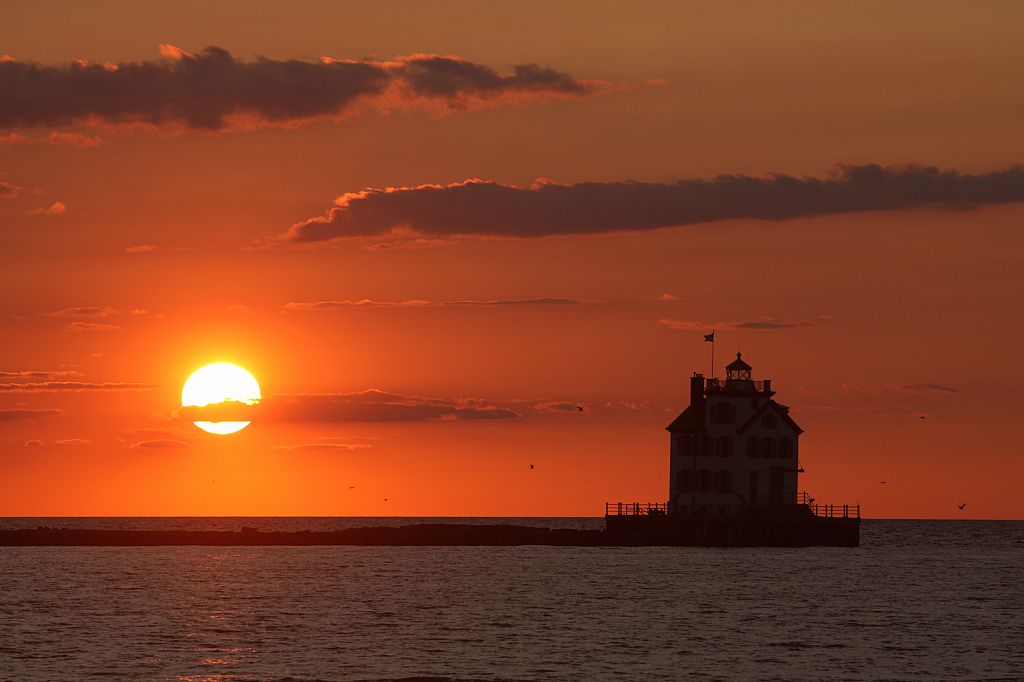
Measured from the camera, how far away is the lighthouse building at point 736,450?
105 m

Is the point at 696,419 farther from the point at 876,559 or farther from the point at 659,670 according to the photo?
the point at 659,670

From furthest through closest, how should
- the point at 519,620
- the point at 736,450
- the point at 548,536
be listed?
the point at 548,536, the point at 736,450, the point at 519,620

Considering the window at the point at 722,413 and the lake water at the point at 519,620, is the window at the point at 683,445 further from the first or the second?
the lake water at the point at 519,620

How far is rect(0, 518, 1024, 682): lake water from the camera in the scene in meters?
46.8

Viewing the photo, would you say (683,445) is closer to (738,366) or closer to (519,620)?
(738,366)

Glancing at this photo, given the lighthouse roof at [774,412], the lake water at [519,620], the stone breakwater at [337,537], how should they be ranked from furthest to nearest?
the stone breakwater at [337,537], the lighthouse roof at [774,412], the lake water at [519,620]

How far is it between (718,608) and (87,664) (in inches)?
1302

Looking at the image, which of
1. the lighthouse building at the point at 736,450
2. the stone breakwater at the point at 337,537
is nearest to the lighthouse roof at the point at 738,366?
the lighthouse building at the point at 736,450

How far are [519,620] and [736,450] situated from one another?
153ft

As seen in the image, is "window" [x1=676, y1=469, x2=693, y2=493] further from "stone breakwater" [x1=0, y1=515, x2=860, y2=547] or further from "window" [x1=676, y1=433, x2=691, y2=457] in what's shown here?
"stone breakwater" [x1=0, y1=515, x2=860, y2=547]

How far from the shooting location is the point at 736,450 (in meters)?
104

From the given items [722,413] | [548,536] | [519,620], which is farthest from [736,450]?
[519,620]

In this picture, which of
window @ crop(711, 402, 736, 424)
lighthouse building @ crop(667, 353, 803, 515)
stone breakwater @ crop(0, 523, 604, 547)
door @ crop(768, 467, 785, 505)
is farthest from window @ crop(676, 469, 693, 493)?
stone breakwater @ crop(0, 523, 604, 547)

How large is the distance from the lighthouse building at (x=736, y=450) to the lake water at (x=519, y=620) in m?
5.09
